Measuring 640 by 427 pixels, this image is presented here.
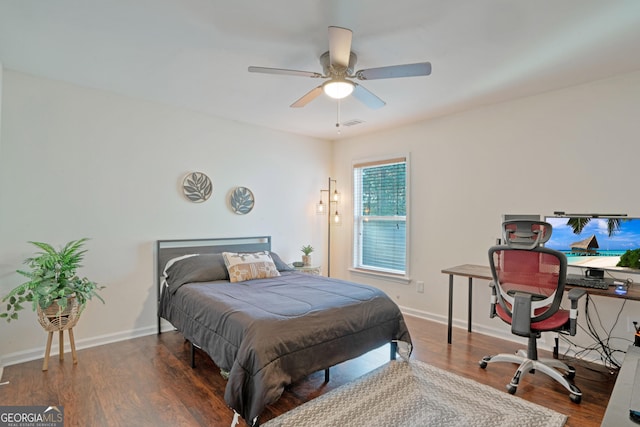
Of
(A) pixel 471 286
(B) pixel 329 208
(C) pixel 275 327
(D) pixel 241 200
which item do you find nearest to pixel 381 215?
(B) pixel 329 208

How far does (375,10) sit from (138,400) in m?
2.96

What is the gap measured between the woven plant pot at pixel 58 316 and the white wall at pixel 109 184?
0.43 m

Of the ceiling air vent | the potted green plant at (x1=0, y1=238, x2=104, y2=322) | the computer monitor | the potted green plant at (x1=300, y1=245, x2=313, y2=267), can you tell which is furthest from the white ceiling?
the potted green plant at (x1=300, y1=245, x2=313, y2=267)

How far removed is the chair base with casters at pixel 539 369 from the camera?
228 cm

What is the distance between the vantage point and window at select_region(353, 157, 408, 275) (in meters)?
4.48

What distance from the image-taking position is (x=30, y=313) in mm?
2889

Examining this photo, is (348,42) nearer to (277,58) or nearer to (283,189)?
(277,58)

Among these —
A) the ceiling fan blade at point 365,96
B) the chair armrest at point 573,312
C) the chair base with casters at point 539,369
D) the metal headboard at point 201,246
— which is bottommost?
the chair base with casters at point 539,369

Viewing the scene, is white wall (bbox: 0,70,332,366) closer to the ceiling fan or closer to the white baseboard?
the white baseboard

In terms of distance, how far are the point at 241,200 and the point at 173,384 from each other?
7.55 ft

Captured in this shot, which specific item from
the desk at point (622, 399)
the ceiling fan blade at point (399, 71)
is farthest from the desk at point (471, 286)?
the ceiling fan blade at point (399, 71)

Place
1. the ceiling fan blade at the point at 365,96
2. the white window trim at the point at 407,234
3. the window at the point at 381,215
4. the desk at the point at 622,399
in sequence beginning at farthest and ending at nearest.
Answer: the window at the point at 381,215
the white window trim at the point at 407,234
the ceiling fan blade at the point at 365,96
the desk at the point at 622,399

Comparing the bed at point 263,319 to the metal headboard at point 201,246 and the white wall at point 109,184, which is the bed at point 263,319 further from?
the white wall at point 109,184

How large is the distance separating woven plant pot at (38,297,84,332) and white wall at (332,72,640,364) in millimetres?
3447
